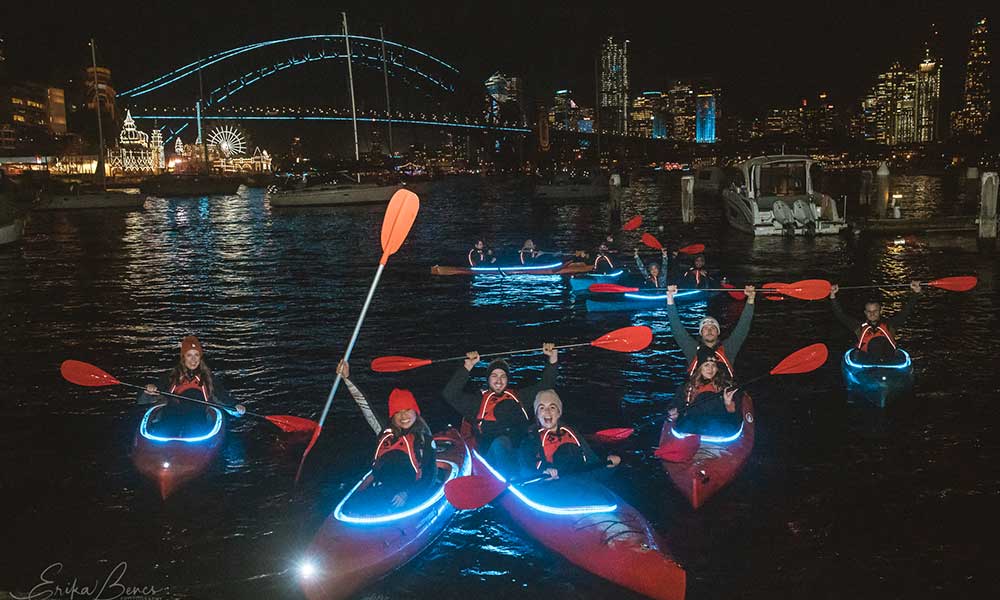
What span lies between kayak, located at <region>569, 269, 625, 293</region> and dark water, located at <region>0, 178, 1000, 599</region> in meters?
0.86

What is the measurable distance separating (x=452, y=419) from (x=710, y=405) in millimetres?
3572

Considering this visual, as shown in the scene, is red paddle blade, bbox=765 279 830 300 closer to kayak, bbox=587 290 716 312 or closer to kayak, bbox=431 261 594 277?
kayak, bbox=587 290 716 312

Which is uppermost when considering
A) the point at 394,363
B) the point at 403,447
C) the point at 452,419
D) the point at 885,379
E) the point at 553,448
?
the point at 394,363

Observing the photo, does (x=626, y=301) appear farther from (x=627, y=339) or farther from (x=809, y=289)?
(x=627, y=339)

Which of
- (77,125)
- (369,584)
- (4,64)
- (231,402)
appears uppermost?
(4,64)

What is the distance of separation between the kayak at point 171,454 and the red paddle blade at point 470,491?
3249mm

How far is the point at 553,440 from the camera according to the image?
7215 millimetres

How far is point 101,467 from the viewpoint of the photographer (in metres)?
9.12

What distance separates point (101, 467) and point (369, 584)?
14.6ft

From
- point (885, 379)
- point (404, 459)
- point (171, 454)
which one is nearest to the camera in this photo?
point (404, 459)

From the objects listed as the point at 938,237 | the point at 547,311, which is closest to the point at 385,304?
the point at 547,311

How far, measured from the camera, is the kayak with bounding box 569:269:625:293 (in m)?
18.4

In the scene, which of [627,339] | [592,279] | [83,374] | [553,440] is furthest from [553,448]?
[592,279]

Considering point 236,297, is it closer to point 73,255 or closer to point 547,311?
point 547,311
